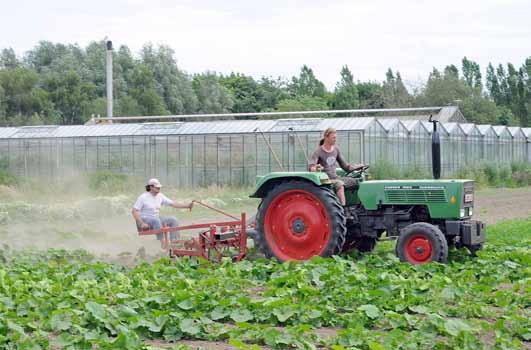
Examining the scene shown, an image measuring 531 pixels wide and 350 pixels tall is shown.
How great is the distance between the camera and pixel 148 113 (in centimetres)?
5781

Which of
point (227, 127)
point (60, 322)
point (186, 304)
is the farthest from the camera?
point (227, 127)

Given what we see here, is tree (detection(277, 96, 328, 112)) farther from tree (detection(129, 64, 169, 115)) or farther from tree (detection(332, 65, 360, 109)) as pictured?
tree (detection(129, 64, 169, 115))

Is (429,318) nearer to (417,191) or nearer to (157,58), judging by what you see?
(417,191)

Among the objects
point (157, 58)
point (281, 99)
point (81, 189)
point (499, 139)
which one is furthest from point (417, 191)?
point (281, 99)

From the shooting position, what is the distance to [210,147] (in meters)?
34.1

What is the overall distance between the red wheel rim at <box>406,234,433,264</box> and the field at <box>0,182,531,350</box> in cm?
35

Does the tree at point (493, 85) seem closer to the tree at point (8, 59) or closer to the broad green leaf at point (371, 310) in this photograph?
the tree at point (8, 59)

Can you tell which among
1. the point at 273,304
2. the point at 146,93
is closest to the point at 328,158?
the point at 273,304

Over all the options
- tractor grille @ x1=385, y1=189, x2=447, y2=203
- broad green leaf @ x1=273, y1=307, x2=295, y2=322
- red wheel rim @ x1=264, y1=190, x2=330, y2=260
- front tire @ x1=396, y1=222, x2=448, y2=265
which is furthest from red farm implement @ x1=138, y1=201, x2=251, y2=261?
broad green leaf @ x1=273, y1=307, x2=295, y2=322

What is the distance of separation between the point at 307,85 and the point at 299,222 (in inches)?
2760

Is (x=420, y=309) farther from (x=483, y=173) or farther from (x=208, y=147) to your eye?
(x=483, y=173)

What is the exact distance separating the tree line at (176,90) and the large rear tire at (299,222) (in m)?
42.7

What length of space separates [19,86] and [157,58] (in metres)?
12.0

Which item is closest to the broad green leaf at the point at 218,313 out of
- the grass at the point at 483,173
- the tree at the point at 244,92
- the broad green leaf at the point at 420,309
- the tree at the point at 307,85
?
the broad green leaf at the point at 420,309
